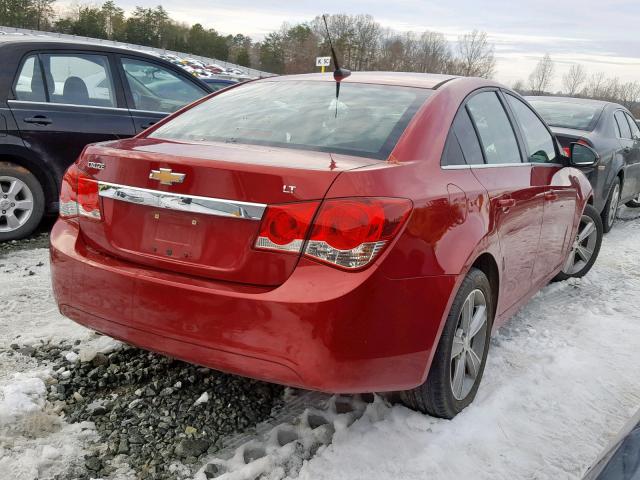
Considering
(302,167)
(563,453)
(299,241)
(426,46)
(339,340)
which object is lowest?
(563,453)

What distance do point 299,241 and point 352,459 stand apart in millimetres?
910


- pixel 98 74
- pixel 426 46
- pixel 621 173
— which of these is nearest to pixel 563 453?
pixel 98 74

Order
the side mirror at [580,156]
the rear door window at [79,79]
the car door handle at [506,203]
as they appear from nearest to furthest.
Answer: the car door handle at [506,203] → the side mirror at [580,156] → the rear door window at [79,79]

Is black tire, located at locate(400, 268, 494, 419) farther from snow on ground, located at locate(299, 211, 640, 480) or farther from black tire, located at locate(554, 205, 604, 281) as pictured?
black tire, located at locate(554, 205, 604, 281)

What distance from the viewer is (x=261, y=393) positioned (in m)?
2.79

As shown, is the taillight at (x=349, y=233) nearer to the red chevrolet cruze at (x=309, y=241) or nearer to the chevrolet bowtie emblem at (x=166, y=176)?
the red chevrolet cruze at (x=309, y=241)

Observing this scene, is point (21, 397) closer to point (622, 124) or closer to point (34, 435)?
point (34, 435)

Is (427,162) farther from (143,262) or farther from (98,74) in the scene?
(98,74)

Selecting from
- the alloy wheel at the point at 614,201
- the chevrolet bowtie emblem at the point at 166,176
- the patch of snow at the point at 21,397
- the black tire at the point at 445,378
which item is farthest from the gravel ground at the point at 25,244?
the alloy wheel at the point at 614,201

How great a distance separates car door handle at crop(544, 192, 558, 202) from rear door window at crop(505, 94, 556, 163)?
0.21m

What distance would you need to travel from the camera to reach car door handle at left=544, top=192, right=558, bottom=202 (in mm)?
3535

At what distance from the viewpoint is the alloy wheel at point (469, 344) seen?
8.55 ft

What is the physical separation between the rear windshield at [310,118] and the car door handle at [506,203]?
0.61 metres

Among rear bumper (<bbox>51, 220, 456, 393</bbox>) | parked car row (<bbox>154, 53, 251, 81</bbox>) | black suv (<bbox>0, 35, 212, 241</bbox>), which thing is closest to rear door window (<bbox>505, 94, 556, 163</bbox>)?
rear bumper (<bbox>51, 220, 456, 393</bbox>)
